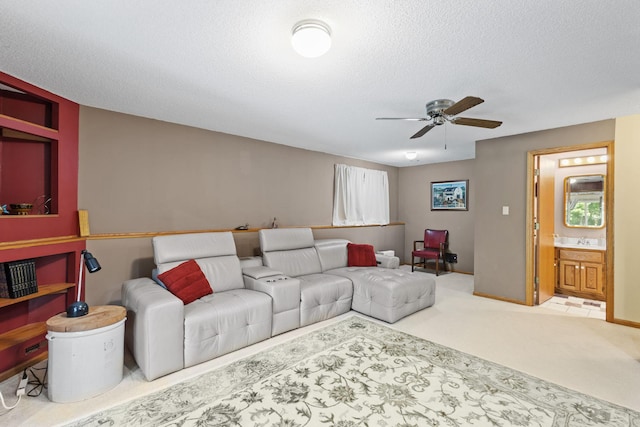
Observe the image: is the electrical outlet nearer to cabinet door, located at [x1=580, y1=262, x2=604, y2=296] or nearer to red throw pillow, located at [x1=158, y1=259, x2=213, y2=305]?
red throw pillow, located at [x1=158, y1=259, x2=213, y2=305]

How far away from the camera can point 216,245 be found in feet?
11.3

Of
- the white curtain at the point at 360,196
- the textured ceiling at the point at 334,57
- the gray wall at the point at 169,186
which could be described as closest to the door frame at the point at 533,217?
the textured ceiling at the point at 334,57

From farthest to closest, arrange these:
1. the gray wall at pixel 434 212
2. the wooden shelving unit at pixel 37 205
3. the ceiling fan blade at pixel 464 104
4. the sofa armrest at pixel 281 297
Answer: the gray wall at pixel 434 212 < the sofa armrest at pixel 281 297 < the wooden shelving unit at pixel 37 205 < the ceiling fan blade at pixel 464 104

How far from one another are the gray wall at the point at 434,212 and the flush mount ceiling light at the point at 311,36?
4770 mm

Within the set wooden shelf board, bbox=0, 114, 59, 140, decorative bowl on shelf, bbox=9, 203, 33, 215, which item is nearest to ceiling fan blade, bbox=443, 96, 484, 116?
wooden shelf board, bbox=0, 114, 59, 140

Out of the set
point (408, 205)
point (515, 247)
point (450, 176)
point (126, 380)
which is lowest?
point (126, 380)

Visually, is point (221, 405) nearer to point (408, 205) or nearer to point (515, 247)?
point (515, 247)

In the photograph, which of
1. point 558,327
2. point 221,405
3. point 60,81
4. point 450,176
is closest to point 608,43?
point 558,327

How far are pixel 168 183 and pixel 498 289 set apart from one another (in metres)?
4.68

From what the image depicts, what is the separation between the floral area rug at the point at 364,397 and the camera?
1.85 meters

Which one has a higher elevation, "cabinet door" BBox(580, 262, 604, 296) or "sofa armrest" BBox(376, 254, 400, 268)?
"sofa armrest" BBox(376, 254, 400, 268)

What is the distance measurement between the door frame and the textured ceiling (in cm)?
45

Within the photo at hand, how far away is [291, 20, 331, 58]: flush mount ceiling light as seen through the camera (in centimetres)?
171

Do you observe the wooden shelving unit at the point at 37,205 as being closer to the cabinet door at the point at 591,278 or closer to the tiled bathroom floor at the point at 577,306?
the tiled bathroom floor at the point at 577,306
